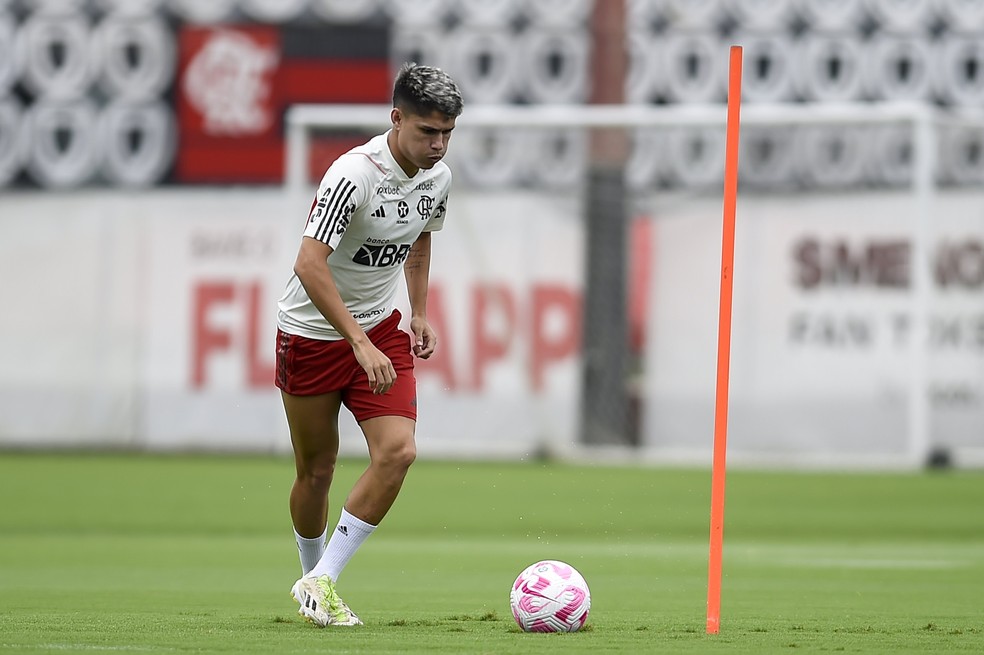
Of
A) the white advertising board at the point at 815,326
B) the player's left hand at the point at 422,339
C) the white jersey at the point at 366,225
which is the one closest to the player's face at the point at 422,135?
the white jersey at the point at 366,225

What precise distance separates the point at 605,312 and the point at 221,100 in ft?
15.7

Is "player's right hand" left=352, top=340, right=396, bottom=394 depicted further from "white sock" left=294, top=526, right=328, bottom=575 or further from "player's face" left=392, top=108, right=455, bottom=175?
"white sock" left=294, top=526, right=328, bottom=575

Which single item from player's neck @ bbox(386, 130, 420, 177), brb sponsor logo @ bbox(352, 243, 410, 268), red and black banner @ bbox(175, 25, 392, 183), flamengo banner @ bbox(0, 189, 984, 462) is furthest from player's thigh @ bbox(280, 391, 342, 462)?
red and black banner @ bbox(175, 25, 392, 183)

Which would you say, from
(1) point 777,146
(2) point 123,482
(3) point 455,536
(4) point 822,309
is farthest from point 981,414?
(2) point 123,482

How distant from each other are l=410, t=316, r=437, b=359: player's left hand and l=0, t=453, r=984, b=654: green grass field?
1.08m

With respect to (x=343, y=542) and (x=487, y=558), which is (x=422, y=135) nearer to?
(x=343, y=542)

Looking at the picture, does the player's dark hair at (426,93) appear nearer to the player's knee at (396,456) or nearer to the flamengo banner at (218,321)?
the player's knee at (396,456)

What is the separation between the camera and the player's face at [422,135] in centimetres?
673

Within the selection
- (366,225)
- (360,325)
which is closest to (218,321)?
(360,325)

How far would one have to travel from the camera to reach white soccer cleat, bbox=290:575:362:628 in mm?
6680

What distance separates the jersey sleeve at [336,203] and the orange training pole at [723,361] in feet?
4.56

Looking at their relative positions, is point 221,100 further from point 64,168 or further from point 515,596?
point 515,596

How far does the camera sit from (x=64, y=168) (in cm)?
1944

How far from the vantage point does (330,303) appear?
6.66m
